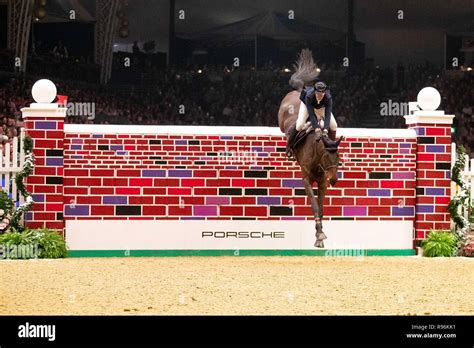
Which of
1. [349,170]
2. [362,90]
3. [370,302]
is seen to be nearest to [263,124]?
[362,90]

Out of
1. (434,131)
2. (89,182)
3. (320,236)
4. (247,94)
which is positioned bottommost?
(320,236)

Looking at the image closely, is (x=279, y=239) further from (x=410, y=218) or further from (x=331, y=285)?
(x=331, y=285)

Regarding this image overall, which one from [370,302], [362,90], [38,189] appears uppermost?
[362,90]

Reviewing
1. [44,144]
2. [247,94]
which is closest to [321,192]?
[44,144]

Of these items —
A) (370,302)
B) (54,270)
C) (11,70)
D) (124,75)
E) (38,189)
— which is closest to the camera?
(370,302)

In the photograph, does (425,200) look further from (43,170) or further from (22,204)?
(22,204)

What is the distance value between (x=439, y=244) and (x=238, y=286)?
4.96 m

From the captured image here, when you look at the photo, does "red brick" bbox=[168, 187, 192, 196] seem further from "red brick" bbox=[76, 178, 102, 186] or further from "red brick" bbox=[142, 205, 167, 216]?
"red brick" bbox=[76, 178, 102, 186]

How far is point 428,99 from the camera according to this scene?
647 inches

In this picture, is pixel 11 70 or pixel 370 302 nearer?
pixel 370 302

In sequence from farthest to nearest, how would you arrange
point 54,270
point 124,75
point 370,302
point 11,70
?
point 124,75 < point 11,70 < point 54,270 < point 370,302

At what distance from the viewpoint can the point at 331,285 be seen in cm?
1219

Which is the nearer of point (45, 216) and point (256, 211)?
point (45, 216)

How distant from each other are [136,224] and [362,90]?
19782 mm
